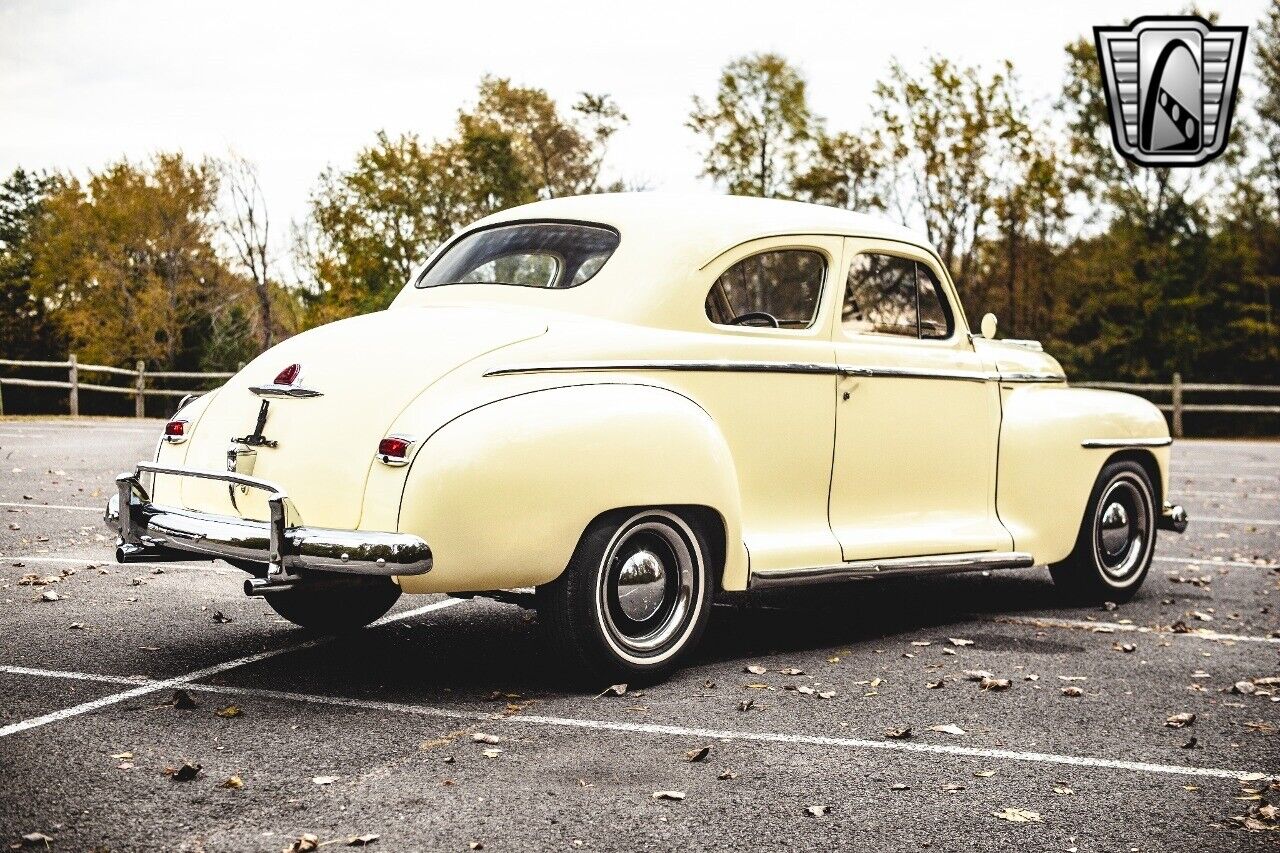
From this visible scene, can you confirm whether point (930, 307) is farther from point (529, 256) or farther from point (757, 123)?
point (757, 123)

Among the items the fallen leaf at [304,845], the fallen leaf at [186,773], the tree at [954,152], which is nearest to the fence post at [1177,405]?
the tree at [954,152]

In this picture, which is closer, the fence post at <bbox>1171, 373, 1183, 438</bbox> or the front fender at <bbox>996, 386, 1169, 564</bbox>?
the front fender at <bbox>996, 386, 1169, 564</bbox>

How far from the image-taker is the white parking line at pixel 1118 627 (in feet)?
22.1

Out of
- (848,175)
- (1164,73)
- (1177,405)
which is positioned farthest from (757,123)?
(1164,73)

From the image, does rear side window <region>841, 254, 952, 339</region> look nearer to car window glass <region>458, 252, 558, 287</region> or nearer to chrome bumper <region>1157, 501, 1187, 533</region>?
car window glass <region>458, 252, 558, 287</region>

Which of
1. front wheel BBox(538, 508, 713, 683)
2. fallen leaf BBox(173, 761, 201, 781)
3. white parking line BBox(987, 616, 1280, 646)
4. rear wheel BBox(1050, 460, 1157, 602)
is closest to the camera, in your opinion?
fallen leaf BBox(173, 761, 201, 781)

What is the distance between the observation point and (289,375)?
17.1 feet

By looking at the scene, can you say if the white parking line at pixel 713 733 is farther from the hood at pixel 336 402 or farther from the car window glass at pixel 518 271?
the car window glass at pixel 518 271

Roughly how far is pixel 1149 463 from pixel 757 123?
104 ft

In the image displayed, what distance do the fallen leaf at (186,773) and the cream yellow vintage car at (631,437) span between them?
812 millimetres

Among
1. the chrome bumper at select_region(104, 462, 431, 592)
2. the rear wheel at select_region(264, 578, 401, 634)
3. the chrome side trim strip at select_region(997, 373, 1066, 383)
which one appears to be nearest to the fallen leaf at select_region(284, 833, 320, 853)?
the chrome bumper at select_region(104, 462, 431, 592)

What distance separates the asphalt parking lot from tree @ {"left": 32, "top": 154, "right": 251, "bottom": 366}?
38.0 meters

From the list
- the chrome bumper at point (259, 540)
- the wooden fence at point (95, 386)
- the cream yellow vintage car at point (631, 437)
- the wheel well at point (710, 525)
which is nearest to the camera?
the chrome bumper at point (259, 540)

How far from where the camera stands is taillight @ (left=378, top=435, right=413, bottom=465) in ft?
15.4
